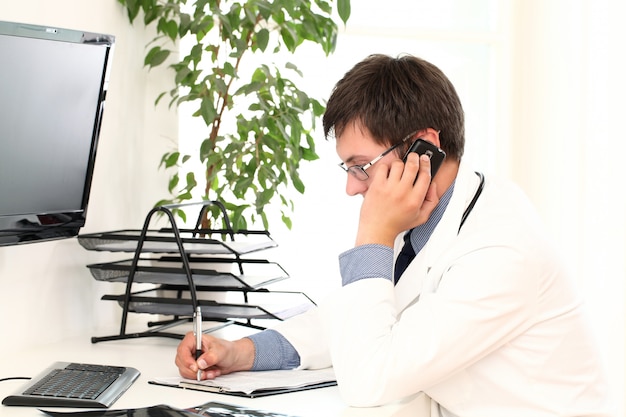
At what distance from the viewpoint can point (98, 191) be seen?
205cm

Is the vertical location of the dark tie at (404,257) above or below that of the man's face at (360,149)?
below

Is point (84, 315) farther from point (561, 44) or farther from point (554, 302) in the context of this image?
point (561, 44)

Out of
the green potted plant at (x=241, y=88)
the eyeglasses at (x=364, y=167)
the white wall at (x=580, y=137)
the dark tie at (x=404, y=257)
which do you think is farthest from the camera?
the white wall at (x=580, y=137)

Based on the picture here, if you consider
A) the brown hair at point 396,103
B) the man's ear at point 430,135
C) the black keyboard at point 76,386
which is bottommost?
the black keyboard at point 76,386

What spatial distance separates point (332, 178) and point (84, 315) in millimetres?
1295

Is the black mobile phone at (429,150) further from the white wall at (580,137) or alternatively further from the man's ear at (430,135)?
the white wall at (580,137)

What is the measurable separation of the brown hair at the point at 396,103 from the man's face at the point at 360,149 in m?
0.01

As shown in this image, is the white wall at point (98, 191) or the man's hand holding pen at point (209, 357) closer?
the man's hand holding pen at point (209, 357)

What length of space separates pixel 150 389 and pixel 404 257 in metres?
0.56

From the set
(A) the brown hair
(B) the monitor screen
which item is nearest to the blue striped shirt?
(A) the brown hair

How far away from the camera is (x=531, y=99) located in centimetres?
326

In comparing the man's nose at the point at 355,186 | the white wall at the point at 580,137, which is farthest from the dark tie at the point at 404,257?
the white wall at the point at 580,137

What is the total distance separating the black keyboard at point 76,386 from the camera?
1.24 metres

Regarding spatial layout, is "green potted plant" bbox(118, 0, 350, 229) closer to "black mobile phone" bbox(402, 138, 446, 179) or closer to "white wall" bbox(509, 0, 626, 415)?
"black mobile phone" bbox(402, 138, 446, 179)
